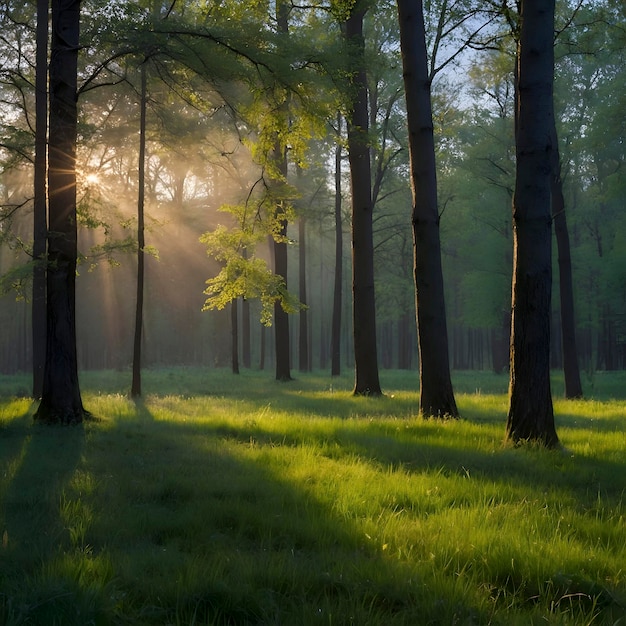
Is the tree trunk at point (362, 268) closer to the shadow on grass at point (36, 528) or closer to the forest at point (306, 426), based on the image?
the forest at point (306, 426)

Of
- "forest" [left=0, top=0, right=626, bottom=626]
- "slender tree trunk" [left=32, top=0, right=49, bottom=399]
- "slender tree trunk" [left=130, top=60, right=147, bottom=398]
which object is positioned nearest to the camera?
"forest" [left=0, top=0, right=626, bottom=626]

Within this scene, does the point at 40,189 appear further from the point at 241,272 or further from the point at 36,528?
the point at 36,528

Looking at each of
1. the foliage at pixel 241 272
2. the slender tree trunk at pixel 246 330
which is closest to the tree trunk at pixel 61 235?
the foliage at pixel 241 272

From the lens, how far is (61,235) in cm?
1021

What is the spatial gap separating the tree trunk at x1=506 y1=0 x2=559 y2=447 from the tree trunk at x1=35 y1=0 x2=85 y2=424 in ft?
22.0

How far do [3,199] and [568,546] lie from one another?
38.0m

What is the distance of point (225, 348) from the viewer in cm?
5700

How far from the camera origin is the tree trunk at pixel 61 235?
10.1 meters

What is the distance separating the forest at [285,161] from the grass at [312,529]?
4.65 metres

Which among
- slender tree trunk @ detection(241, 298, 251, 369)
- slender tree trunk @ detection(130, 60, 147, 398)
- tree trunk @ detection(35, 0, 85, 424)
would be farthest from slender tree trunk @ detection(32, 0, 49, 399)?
slender tree trunk @ detection(241, 298, 251, 369)

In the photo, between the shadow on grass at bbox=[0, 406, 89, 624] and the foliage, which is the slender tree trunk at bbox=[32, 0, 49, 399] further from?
the shadow on grass at bbox=[0, 406, 89, 624]

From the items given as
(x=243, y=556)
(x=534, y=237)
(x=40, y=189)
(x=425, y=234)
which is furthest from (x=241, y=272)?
(x=243, y=556)

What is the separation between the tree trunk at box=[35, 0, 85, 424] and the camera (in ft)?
33.3

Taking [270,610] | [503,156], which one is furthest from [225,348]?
[270,610]
